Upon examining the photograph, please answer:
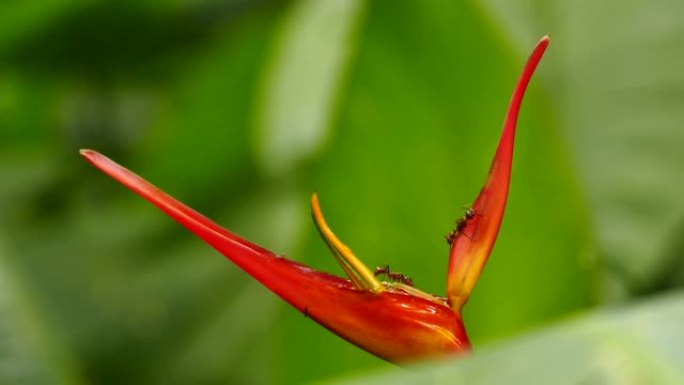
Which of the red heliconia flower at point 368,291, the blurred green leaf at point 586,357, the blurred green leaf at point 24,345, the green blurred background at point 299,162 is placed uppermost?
the red heliconia flower at point 368,291

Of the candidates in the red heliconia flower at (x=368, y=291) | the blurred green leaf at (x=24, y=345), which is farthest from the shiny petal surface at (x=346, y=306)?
the blurred green leaf at (x=24, y=345)

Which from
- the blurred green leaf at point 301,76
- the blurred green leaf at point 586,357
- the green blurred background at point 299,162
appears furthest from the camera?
the blurred green leaf at point 301,76

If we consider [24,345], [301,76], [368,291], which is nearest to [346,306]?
[368,291]

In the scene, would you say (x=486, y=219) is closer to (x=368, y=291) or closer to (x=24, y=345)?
(x=368, y=291)

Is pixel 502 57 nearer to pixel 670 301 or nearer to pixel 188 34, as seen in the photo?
pixel 670 301

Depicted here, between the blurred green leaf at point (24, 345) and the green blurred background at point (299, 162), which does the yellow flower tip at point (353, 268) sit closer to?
the green blurred background at point (299, 162)

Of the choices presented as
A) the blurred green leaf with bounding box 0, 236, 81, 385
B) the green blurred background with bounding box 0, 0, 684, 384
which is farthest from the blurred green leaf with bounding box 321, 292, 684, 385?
the blurred green leaf with bounding box 0, 236, 81, 385

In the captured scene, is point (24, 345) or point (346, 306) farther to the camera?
point (24, 345)

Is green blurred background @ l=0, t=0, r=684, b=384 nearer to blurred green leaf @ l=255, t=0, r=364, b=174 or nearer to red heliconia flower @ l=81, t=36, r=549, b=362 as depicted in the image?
blurred green leaf @ l=255, t=0, r=364, b=174
